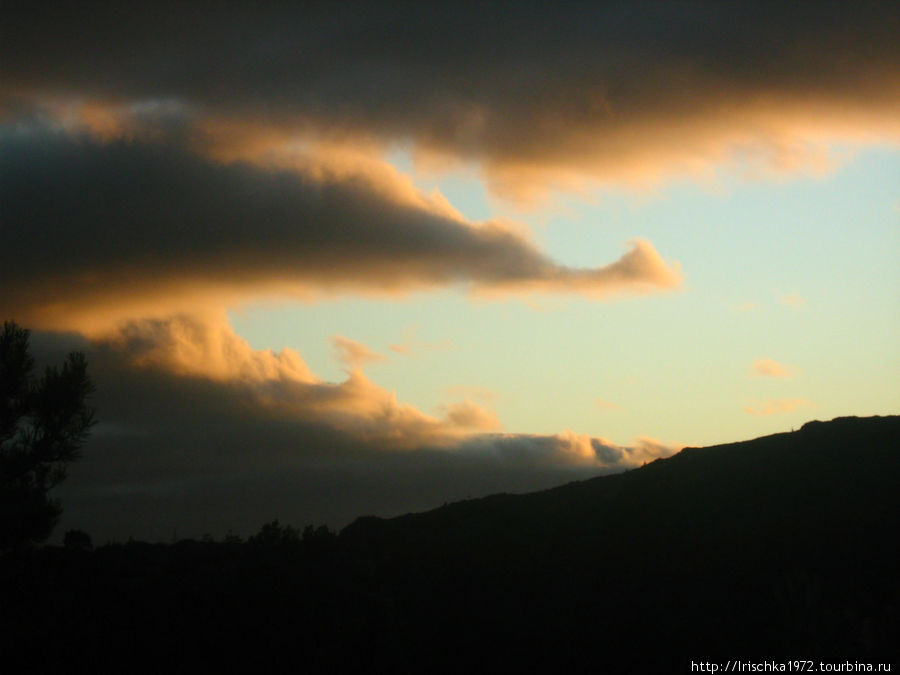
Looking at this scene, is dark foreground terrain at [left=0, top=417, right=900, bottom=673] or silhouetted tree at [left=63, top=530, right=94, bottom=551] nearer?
dark foreground terrain at [left=0, top=417, right=900, bottom=673]

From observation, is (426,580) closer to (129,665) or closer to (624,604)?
(624,604)

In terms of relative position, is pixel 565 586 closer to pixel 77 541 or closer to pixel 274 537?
Answer: pixel 274 537

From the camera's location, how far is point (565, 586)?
2231 cm

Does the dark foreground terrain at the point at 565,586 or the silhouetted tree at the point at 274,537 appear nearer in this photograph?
the dark foreground terrain at the point at 565,586

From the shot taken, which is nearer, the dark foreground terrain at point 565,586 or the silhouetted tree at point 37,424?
the dark foreground terrain at point 565,586

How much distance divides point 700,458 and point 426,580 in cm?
883

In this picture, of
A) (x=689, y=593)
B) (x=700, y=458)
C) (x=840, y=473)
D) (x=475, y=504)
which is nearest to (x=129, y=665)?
(x=475, y=504)

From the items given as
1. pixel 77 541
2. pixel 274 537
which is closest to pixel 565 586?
pixel 274 537

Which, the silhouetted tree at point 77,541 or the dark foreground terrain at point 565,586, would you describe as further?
the silhouetted tree at point 77,541

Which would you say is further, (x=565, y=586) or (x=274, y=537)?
(x=274, y=537)

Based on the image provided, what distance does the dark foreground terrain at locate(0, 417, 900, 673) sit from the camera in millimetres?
19016

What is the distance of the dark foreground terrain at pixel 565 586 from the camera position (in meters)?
19.0

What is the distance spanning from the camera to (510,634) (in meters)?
21.0

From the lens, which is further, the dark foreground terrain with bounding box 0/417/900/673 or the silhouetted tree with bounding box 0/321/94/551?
the silhouetted tree with bounding box 0/321/94/551
